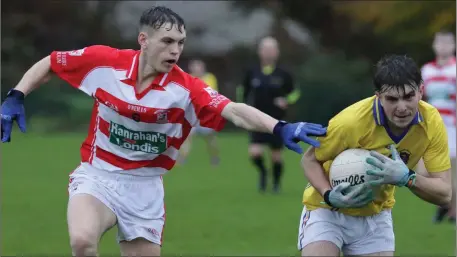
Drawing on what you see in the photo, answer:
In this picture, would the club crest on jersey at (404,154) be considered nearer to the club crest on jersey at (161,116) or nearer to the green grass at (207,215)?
the club crest on jersey at (161,116)

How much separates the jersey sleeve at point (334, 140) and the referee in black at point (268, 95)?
26.7 ft

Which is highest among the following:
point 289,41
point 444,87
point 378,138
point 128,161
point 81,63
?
point 289,41

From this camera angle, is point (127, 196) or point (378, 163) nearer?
point (378, 163)

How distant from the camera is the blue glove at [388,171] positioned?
514 centimetres

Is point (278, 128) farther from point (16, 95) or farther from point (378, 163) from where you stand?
point (16, 95)

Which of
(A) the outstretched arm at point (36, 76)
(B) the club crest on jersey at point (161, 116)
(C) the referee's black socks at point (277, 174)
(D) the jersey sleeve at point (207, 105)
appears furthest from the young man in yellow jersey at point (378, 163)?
(C) the referee's black socks at point (277, 174)

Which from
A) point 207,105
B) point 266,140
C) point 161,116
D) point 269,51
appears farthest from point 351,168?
point 269,51

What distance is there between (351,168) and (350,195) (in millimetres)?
185

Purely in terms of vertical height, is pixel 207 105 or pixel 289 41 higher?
pixel 289 41

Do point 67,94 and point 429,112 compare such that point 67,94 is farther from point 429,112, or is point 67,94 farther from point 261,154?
point 429,112

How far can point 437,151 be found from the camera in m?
5.55

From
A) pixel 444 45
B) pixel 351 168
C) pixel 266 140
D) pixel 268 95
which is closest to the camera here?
pixel 351 168

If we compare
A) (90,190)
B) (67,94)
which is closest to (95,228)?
(90,190)

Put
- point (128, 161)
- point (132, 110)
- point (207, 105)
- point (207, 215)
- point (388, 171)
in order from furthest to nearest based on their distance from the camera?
1. point (207, 215)
2. point (128, 161)
3. point (132, 110)
4. point (207, 105)
5. point (388, 171)
